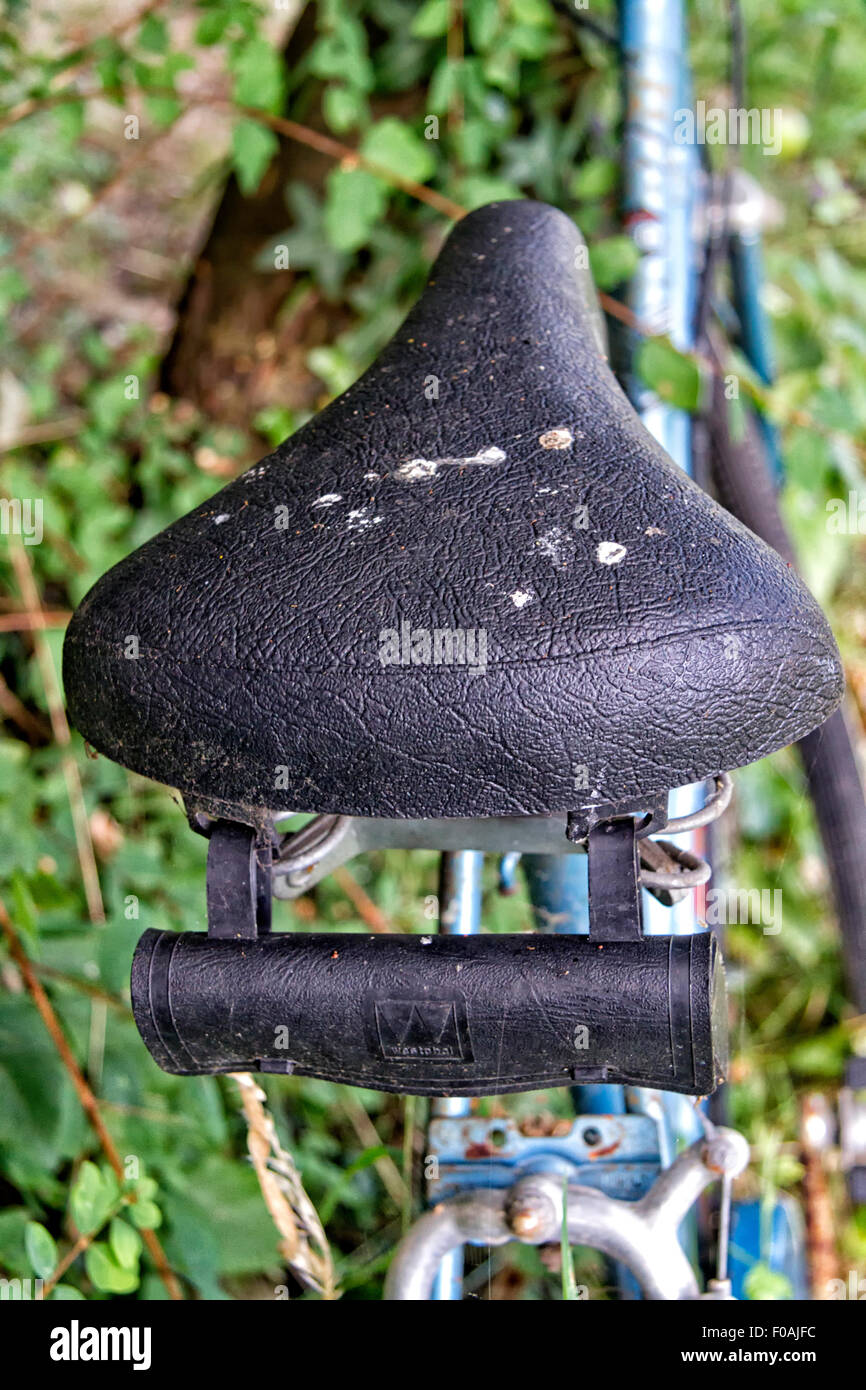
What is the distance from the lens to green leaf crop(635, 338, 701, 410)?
1271 millimetres

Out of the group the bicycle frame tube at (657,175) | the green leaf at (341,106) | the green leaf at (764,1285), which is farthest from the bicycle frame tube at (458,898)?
the green leaf at (341,106)

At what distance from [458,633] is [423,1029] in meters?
0.23

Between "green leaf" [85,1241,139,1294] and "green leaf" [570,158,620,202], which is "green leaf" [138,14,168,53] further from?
"green leaf" [85,1241,139,1294]

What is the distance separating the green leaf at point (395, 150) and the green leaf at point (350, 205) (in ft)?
0.11

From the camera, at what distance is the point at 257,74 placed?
5.11ft

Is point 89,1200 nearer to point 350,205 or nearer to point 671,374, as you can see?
point 671,374

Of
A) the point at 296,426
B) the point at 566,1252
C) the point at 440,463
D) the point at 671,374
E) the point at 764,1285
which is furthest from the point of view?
the point at 296,426

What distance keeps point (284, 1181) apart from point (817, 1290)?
0.90 meters

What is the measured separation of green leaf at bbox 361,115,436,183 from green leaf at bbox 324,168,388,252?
0.03 m

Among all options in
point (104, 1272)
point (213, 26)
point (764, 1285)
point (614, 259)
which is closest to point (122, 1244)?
point (104, 1272)

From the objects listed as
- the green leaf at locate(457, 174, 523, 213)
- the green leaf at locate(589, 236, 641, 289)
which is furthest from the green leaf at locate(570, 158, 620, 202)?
the green leaf at locate(589, 236, 641, 289)

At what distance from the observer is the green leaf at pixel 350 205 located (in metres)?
1.58
